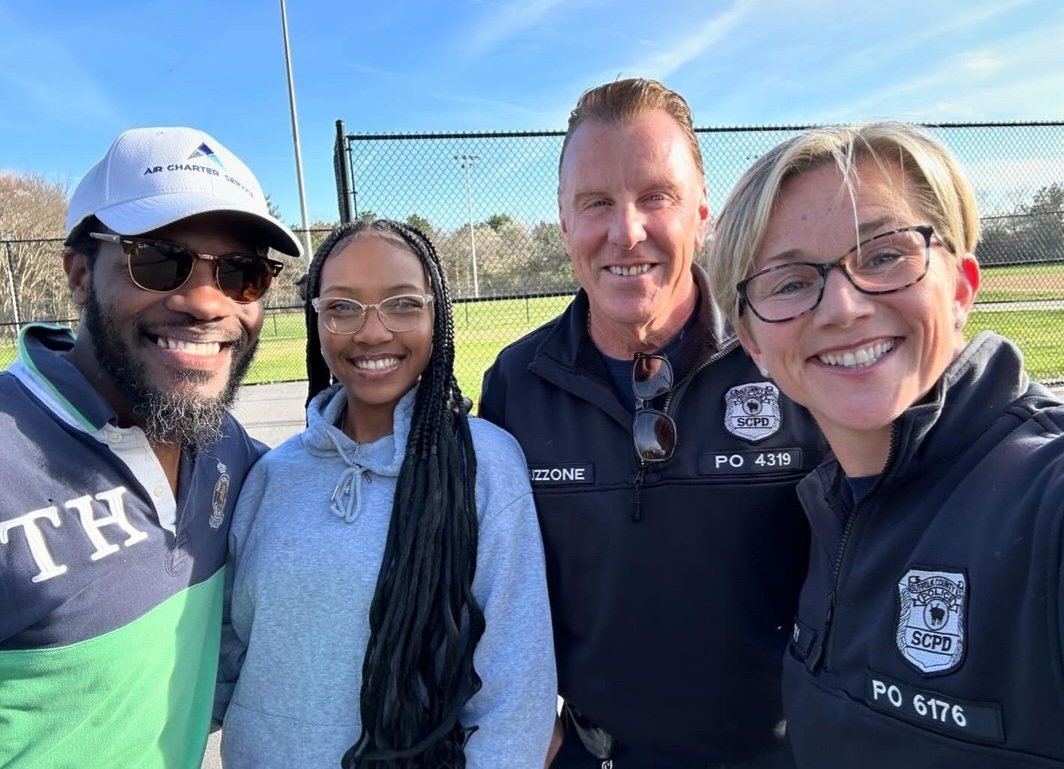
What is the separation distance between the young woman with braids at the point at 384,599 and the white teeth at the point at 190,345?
31 centimetres

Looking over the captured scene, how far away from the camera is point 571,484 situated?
6.56 ft

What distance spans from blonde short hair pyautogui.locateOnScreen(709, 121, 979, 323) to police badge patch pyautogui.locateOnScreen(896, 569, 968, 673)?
655 millimetres

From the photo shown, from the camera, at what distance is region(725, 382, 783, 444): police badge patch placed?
192 cm

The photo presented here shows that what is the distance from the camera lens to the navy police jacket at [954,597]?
40.3 inches

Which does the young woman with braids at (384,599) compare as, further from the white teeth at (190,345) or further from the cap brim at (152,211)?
the cap brim at (152,211)

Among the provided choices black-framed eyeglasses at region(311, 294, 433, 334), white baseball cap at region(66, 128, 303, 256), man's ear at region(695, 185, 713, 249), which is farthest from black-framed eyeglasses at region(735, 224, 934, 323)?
white baseball cap at region(66, 128, 303, 256)

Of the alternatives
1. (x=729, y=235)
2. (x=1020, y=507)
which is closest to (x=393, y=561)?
(x=729, y=235)

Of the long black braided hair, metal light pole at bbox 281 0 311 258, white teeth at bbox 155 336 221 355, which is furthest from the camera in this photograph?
metal light pole at bbox 281 0 311 258

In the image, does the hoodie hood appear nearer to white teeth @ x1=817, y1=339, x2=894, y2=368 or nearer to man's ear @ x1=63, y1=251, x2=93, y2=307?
man's ear @ x1=63, y1=251, x2=93, y2=307

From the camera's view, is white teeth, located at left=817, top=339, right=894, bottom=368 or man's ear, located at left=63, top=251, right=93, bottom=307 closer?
white teeth, located at left=817, top=339, right=894, bottom=368

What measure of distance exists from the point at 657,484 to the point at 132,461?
1.36 m

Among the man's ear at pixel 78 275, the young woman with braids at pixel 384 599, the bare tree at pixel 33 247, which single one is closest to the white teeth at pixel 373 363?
the young woman with braids at pixel 384 599

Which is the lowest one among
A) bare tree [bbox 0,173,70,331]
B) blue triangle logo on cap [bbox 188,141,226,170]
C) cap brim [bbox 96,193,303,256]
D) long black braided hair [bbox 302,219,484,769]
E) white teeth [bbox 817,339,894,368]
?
long black braided hair [bbox 302,219,484,769]

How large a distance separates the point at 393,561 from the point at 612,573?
64cm
